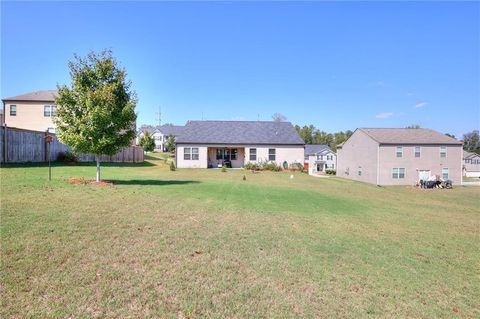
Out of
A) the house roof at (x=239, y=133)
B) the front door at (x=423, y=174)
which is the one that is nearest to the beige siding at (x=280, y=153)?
the house roof at (x=239, y=133)

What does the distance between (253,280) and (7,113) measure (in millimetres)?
42996

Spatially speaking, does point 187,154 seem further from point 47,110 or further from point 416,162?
point 416,162

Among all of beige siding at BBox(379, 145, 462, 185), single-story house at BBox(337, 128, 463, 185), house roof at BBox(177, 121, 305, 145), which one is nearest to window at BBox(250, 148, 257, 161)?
house roof at BBox(177, 121, 305, 145)

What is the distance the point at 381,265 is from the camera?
5660 mm

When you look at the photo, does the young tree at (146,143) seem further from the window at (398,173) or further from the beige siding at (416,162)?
the window at (398,173)

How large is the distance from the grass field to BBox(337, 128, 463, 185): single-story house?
3044 centimetres

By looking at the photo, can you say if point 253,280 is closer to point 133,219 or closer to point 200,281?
point 200,281

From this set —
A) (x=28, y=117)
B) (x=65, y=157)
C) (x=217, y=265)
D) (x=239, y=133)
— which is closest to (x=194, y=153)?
(x=239, y=133)

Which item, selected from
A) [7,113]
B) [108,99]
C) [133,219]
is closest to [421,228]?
[133,219]

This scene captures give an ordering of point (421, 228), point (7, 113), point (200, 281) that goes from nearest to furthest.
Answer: point (200, 281) → point (421, 228) → point (7, 113)

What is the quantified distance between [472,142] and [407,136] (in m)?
79.5

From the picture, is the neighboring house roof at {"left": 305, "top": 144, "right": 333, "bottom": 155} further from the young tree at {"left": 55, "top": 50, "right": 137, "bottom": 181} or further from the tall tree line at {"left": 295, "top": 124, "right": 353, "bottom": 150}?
the young tree at {"left": 55, "top": 50, "right": 137, "bottom": 181}

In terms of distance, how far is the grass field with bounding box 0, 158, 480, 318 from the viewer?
151 inches

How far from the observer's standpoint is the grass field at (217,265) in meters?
3.84
